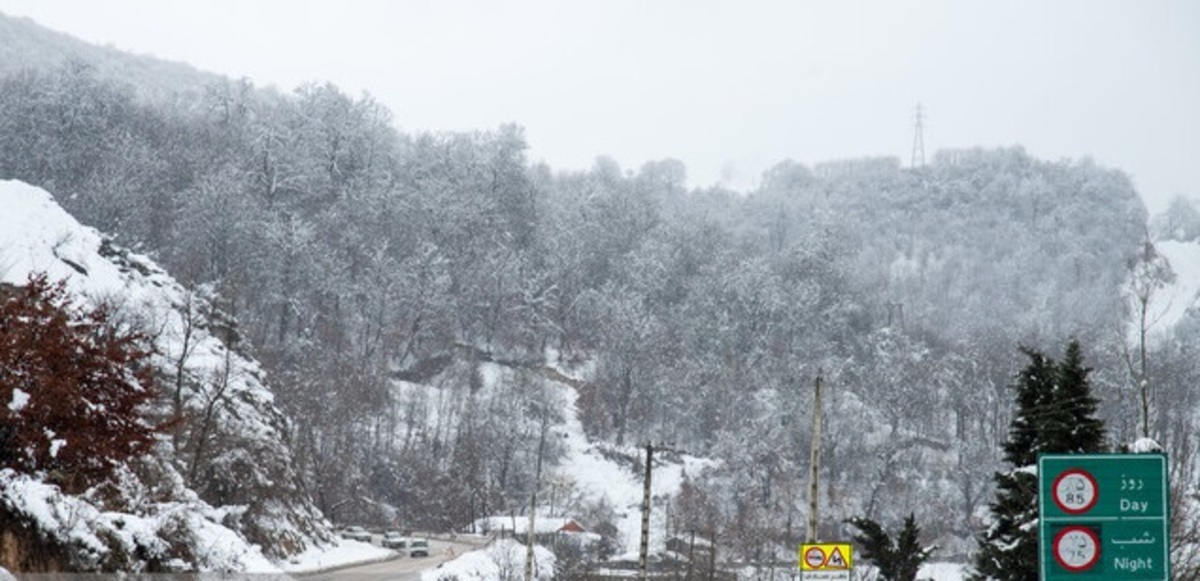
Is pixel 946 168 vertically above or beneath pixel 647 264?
above

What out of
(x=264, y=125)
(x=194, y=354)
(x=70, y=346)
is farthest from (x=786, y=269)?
(x=70, y=346)

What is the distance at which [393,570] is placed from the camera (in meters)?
39.7

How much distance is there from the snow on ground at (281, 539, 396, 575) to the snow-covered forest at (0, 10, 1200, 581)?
47.6 ft

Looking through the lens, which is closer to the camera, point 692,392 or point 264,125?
point 692,392

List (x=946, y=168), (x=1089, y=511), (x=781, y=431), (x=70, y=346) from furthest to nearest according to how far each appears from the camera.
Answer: (x=946, y=168) → (x=781, y=431) → (x=70, y=346) → (x=1089, y=511)

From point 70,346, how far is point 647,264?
96.8 m

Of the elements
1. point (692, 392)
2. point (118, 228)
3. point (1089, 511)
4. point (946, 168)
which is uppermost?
point (946, 168)

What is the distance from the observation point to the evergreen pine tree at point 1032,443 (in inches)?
840

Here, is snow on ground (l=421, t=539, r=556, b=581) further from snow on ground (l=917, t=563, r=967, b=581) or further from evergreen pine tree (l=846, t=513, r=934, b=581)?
snow on ground (l=917, t=563, r=967, b=581)

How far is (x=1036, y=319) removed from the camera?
12494 cm

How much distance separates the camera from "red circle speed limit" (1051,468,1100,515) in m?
9.35

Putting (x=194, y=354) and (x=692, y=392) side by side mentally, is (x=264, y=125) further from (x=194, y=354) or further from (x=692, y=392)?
(x=194, y=354)

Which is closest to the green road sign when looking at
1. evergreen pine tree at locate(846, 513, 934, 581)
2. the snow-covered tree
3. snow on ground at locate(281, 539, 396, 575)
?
the snow-covered tree

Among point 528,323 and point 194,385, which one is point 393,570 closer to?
point 194,385
